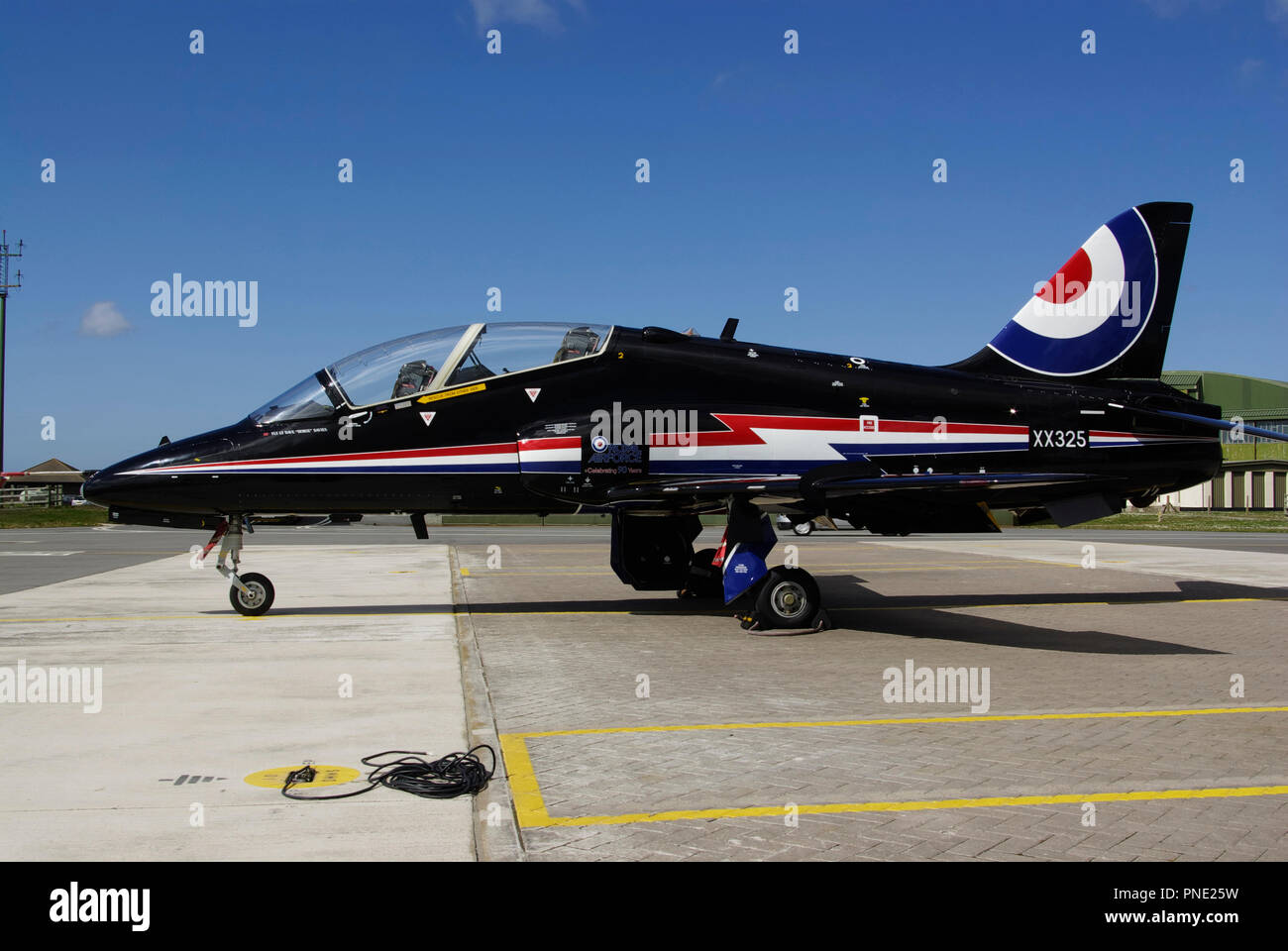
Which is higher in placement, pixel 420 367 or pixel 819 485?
pixel 420 367

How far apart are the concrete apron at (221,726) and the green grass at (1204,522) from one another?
31212 mm

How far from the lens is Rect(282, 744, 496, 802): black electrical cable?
5051 mm

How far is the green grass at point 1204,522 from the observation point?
136 feet

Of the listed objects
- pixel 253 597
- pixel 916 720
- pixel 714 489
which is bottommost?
pixel 916 720

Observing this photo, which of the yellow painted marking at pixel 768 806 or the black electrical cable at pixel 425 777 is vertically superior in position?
the black electrical cable at pixel 425 777

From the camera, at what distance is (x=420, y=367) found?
1187 centimetres

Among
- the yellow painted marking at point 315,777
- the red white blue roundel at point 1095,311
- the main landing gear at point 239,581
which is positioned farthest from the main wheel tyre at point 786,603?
the yellow painted marking at point 315,777

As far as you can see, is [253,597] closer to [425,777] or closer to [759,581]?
[759,581]

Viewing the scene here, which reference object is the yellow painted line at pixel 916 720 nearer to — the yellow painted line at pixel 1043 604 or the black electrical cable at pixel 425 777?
the black electrical cable at pixel 425 777

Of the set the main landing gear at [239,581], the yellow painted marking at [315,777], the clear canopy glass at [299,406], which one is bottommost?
the yellow painted marking at [315,777]

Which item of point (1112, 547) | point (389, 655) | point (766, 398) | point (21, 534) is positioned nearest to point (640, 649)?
point (389, 655)

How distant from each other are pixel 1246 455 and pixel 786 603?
225 feet

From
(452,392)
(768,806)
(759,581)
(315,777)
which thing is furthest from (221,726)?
(759,581)

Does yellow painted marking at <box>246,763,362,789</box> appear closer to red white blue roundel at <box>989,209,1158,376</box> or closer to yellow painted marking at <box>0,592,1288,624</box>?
yellow painted marking at <box>0,592,1288,624</box>
